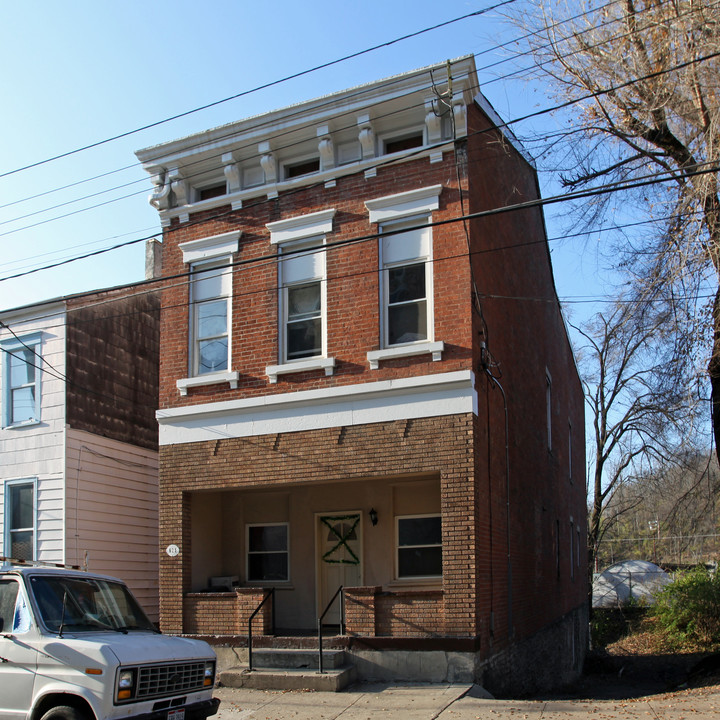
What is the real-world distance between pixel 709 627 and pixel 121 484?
1723 centimetres

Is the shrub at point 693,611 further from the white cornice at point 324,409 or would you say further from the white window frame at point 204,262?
the white window frame at point 204,262

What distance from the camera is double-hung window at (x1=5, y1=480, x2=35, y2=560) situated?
16.8 m

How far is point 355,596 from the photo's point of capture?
1273 centimetres

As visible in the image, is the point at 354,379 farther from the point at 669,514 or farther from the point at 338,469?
the point at 669,514

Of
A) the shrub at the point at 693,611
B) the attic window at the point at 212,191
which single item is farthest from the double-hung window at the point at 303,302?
the shrub at the point at 693,611

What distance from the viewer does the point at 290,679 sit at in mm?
11891

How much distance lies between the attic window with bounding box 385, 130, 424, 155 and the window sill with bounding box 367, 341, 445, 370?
3.50 m

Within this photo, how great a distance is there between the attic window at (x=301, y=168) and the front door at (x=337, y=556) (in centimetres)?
623

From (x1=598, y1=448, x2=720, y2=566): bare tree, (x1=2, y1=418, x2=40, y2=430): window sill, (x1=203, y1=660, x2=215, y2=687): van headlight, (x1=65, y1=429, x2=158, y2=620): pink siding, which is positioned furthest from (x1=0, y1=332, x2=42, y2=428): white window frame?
(x1=598, y1=448, x2=720, y2=566): bare tree

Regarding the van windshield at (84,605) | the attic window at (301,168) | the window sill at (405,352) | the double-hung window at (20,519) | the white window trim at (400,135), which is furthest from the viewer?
the double-hung window at (20,519)

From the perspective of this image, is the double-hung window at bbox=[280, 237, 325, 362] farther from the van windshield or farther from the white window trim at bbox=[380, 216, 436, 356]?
the van windshield

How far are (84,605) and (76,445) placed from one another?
29.1 ft

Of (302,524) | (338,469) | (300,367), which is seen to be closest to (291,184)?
(300,367)

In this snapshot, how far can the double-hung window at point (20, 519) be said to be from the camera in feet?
55.2
